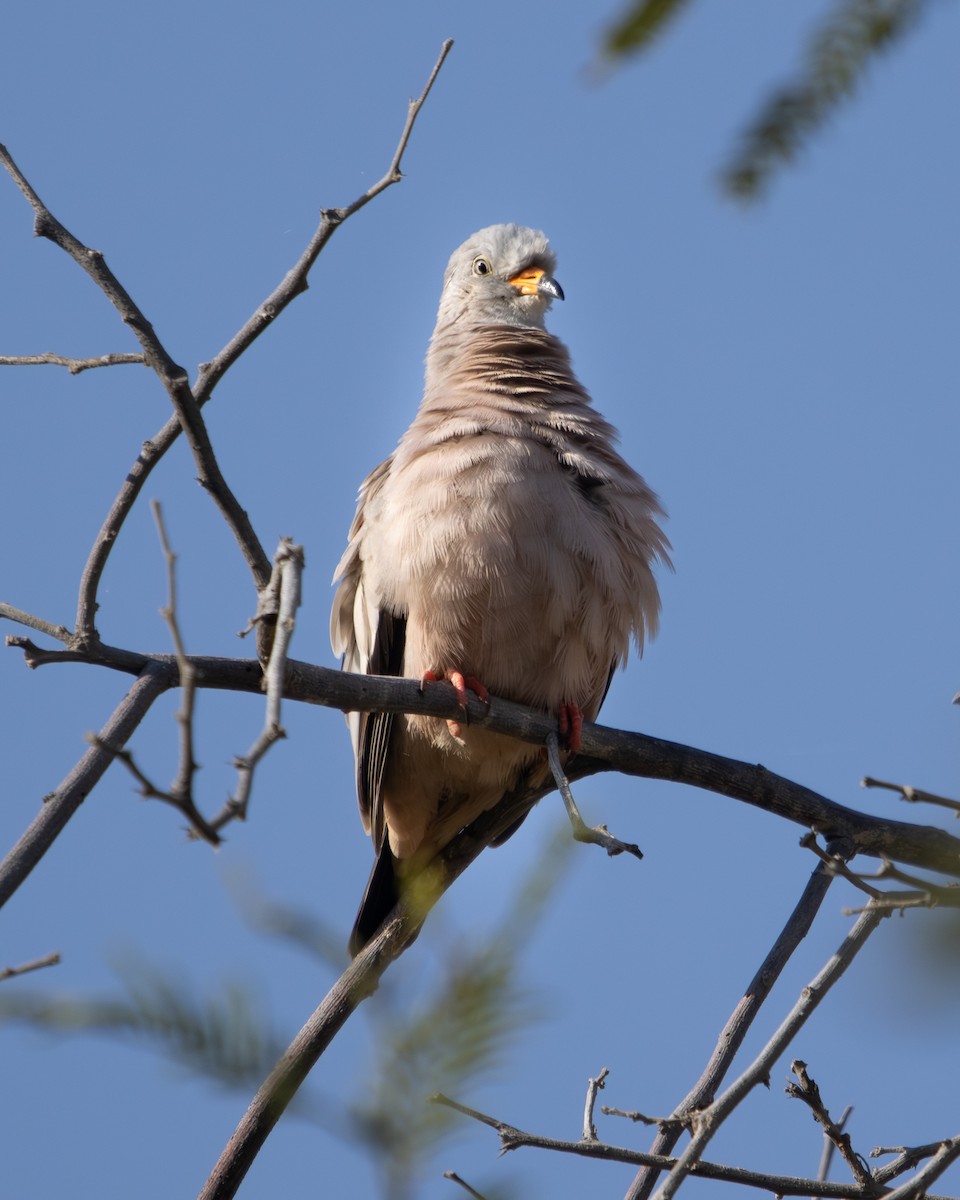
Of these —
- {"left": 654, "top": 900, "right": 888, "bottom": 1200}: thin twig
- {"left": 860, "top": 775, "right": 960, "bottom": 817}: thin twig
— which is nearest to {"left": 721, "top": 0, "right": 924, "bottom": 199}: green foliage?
{"left": 860, "top": 775, "right": 960, "bottom": 817}: thin twig

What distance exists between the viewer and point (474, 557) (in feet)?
16.4

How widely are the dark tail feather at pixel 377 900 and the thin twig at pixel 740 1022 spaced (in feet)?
5.90

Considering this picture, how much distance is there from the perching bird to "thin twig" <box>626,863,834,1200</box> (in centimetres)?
104

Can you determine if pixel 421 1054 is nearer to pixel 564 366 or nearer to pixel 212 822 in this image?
pixel 212 822

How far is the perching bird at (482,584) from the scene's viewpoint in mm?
5039

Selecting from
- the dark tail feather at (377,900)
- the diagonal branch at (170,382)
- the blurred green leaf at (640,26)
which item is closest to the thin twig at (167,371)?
the diagonal branch at (170,382)

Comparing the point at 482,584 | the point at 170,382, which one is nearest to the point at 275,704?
the point at 170,382

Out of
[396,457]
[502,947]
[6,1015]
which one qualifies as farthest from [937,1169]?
[396,457]

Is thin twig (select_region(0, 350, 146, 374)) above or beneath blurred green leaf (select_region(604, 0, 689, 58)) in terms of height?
above

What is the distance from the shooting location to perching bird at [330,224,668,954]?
504 cm

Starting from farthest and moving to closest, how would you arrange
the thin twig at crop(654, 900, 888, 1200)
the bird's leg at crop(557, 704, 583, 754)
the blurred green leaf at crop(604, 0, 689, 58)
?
1. the bird's leg at crop(557, 704, 583, 754)
2. the thin twig at crop(654, 900, 888, 1200)
3. the blurred green leaf at crop(604, 0, 689, 58)

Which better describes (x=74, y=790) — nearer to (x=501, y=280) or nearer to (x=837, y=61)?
(x=837, y=61)

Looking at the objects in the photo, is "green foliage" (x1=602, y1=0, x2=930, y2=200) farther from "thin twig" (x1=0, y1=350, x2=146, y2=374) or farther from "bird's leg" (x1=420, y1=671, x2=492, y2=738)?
"bird's leg" (x1=420, y1=671, x2=492, y2=738)

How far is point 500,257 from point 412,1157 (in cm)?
608
